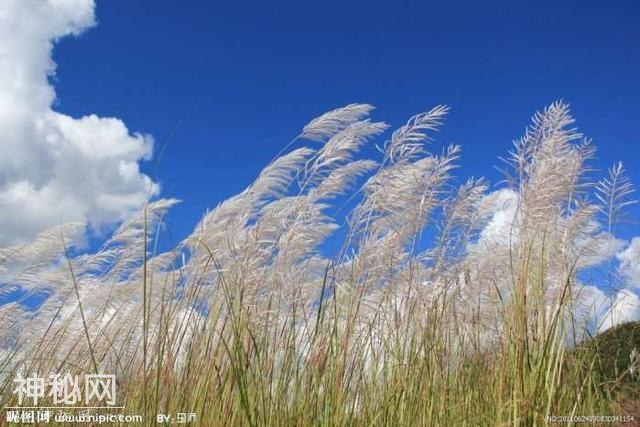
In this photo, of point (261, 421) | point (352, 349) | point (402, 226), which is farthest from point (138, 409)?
point (402, 226)

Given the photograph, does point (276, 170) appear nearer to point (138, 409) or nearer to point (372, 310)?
point (372, 310)

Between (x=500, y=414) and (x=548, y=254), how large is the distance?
41.1 inches

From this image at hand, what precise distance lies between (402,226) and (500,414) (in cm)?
127

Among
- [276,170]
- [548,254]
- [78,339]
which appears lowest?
[78,339]

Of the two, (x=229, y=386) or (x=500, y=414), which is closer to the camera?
(x=500, y=414)

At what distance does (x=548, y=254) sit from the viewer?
3.35 m

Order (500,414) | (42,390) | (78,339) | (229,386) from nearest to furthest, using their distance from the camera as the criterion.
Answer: (500,414) < (229,386) < (42,390) < (78,339)

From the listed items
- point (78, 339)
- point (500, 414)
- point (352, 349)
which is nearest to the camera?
point (500, 414)

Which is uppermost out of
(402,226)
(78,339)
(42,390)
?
(402,226)

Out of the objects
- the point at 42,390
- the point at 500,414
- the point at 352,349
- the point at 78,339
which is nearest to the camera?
the point at 500,414

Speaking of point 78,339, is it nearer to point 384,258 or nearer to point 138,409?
point 138,409

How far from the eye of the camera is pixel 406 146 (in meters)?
3.46

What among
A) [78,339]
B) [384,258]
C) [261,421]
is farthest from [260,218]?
[78,339]

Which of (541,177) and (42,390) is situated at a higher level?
(541,177)
